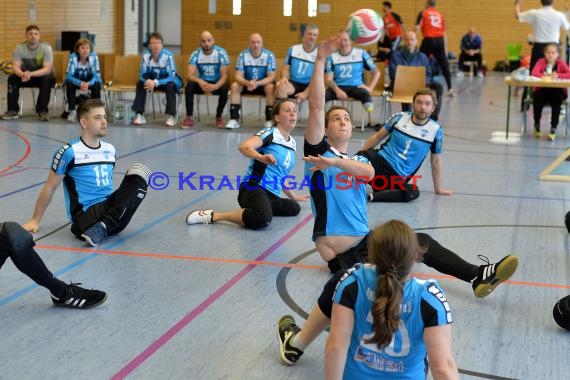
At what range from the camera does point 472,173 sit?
29.5ft

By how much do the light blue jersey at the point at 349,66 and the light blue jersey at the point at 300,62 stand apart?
0.89ft

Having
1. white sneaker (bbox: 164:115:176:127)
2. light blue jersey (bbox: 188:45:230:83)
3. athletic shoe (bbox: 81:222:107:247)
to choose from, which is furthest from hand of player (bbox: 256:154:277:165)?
light blue jersey (bbox: 188:45:230:83)

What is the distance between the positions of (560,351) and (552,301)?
781 mm

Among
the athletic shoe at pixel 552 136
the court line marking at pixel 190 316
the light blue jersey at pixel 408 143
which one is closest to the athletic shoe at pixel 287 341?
the court line marking at pixel 190 316

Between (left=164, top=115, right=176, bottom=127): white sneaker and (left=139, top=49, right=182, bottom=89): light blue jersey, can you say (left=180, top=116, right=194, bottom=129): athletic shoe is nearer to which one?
(left=164, top=115, right=176, bottom=127): white sneaker

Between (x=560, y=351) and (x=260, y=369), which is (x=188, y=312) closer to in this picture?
(x=260, y=369)

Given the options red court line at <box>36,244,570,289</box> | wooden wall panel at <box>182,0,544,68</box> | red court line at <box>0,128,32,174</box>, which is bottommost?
red court line at <box>36,244,570,289</box>

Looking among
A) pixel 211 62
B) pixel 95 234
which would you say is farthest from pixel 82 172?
pixel 211 62

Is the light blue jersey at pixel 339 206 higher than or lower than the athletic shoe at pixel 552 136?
higher

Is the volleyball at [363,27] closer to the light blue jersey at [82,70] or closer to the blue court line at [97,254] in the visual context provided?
the blue court line at [97,254]

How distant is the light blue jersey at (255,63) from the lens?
40.0 feet

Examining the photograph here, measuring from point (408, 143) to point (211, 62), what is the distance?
5566 mm

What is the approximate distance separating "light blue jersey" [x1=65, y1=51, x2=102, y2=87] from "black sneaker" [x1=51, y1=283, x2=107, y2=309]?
8268 millimetres

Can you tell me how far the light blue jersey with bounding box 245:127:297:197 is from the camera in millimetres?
6418
